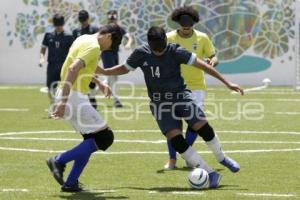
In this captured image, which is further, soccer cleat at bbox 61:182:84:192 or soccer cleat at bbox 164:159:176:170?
soccer cleat at bbox 164:159:176:170

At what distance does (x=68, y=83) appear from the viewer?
29.8 ft

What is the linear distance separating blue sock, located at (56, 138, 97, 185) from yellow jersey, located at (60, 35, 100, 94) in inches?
23.1

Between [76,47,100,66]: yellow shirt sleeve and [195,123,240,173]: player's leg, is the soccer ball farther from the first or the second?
[76,47,100,66]: yellow shirt sleeve

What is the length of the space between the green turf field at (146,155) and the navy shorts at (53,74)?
0.74m

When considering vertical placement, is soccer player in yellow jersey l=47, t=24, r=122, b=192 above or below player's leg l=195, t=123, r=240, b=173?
above

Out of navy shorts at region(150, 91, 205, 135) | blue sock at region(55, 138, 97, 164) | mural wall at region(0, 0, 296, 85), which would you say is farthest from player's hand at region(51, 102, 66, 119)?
mural wall at region(0, 0, 296, 85)

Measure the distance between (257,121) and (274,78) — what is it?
1182 cm

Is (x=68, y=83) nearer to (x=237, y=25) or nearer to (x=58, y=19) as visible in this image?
(x=58, y=19)

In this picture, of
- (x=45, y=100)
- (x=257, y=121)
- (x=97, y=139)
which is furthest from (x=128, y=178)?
(x=45, y=100)

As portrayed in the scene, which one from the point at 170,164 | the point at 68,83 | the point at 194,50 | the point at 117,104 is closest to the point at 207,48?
the point at 194,50

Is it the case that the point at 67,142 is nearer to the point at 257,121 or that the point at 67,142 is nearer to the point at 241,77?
the point at 257,121

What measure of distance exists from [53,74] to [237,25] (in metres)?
11.1

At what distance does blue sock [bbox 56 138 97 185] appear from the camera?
948 cm

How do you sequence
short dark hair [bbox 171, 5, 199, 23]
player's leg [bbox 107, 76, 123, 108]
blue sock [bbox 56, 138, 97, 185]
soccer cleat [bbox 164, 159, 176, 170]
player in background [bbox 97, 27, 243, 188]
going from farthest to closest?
player's leg [bbox 107, 76, 123, 108] < soccer cleat [bbox 164, 159, 176, 170] < short dark hair [bbox 171, 5, 199, 23] < player in background [bbox 97, 27, 243, 188] < blue sock [bbox 56, 138, 97, 185]
